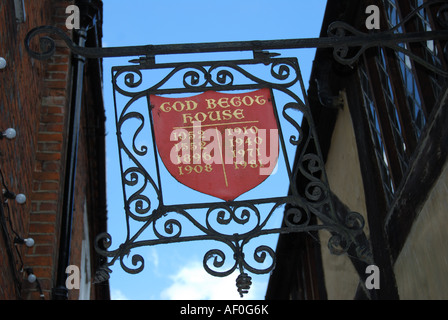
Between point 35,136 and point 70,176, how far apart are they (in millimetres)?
702

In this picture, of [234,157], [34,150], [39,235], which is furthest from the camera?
[34,150]

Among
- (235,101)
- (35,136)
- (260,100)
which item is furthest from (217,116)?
(35,136)

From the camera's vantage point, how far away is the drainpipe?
Result: 493cm

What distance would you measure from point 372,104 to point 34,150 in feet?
11.0

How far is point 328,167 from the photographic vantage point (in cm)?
886

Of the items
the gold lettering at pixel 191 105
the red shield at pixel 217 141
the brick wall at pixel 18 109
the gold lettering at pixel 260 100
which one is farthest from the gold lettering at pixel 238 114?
the brick wall at pixel 18 109

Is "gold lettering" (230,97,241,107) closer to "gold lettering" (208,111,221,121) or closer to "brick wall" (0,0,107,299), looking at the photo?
"gold lettering" (208,111,221,121)

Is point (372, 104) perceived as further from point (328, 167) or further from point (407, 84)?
point (328, 167)

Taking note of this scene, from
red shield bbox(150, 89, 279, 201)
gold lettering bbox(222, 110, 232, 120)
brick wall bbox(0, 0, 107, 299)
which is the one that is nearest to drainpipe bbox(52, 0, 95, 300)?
brick wall bbox(0, 0, 107, 299)

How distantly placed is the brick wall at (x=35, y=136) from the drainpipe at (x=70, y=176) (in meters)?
0.25

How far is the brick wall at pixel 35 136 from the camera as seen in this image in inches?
194

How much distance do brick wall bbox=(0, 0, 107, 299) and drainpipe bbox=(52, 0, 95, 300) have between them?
0.83 ft

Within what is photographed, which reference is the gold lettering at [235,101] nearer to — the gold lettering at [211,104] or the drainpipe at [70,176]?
the gold lettering at [211,104]
